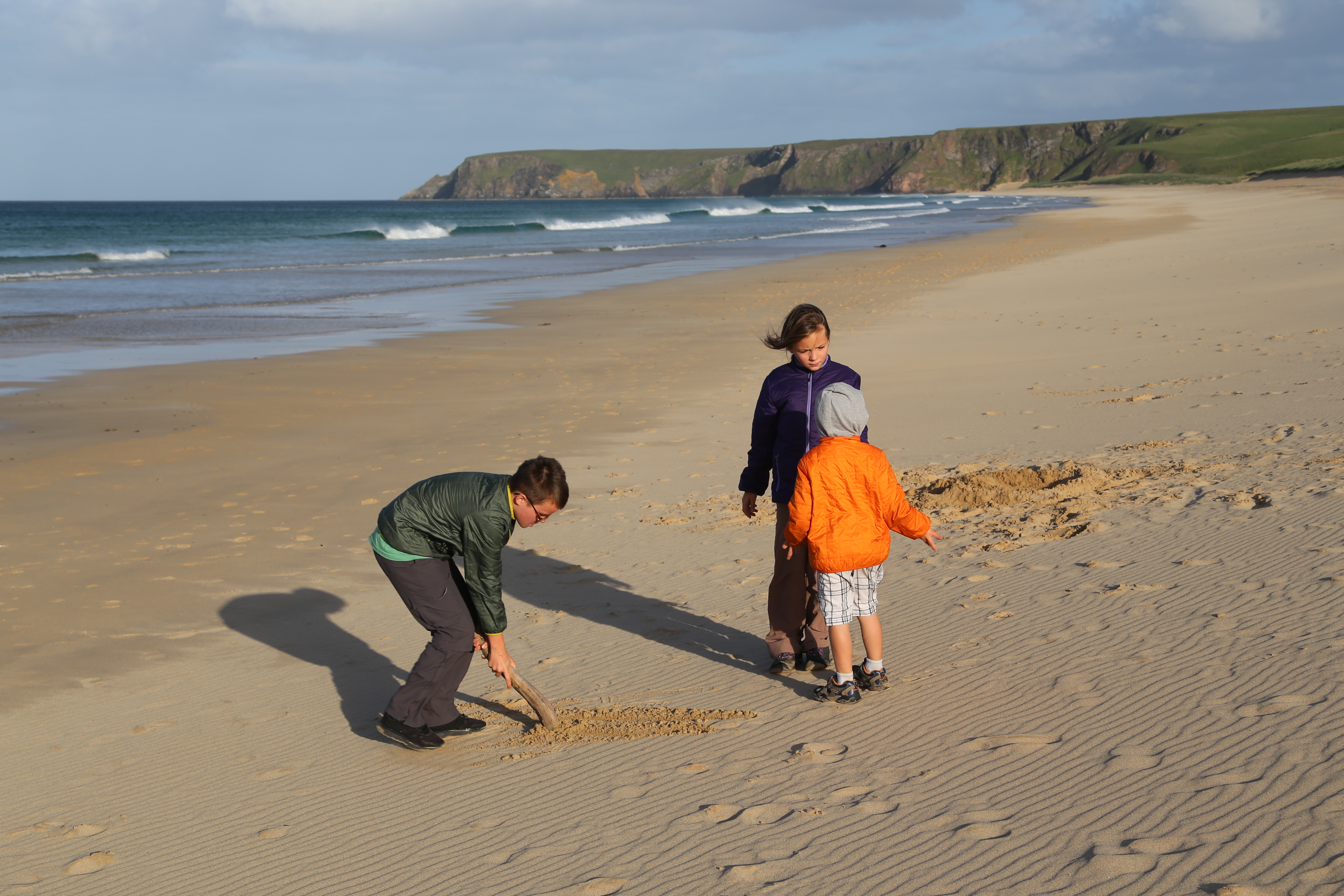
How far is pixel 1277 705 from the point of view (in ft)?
12.6

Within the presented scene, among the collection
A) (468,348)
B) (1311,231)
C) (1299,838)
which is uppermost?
(1311,231)

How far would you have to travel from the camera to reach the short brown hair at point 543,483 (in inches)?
152

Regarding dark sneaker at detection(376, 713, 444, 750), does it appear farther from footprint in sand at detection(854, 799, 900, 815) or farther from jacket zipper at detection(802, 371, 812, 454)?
jacket zipper at detection(802, 371, 812, 454)

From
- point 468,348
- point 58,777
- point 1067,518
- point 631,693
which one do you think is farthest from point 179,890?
point 468,348

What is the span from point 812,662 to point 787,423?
3.96ft

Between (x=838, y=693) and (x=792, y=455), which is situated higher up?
(x=792, y=455)

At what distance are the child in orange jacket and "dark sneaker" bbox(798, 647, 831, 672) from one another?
22.0 inches

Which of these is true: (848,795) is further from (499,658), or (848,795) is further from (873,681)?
(499,658)

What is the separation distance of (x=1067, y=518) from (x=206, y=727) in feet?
16.7

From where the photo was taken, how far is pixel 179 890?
348cm

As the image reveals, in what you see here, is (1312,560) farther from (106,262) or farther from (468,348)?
(106,262)

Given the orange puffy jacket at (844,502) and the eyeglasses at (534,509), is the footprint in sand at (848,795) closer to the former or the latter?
the orange puffy jacket at (844,502)

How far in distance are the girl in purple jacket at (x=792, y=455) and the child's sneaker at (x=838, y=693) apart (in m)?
0.40

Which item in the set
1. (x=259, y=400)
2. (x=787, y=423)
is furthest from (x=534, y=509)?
(x=259, y=400)
